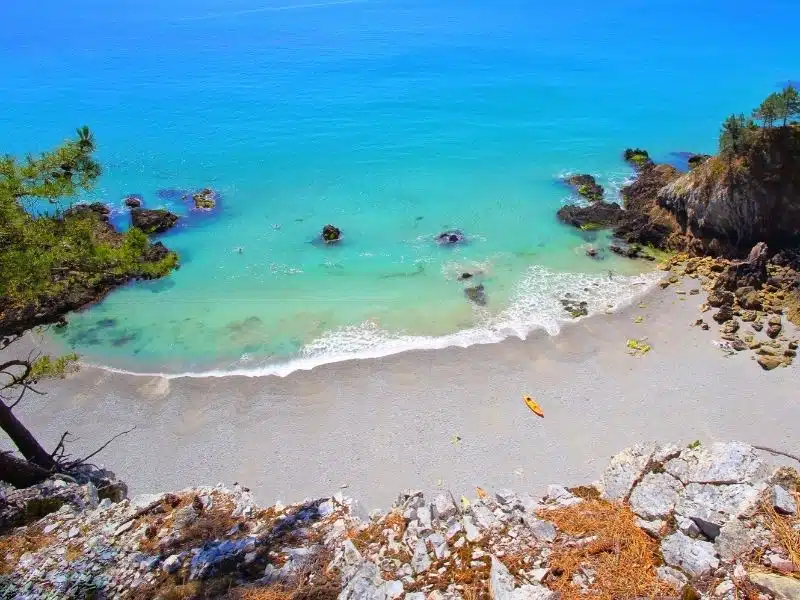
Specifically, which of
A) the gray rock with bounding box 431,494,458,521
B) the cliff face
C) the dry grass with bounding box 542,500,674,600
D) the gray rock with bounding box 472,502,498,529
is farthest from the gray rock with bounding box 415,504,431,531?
the cliff face

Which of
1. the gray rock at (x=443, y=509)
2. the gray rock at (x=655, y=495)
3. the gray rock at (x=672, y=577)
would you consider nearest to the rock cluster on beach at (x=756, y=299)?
the gray rock at (x=655, y=495)

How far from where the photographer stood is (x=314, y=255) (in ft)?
112

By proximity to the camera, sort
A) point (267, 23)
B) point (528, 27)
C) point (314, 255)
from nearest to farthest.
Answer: point (314, 255), point (528, 27), point (267, 23)

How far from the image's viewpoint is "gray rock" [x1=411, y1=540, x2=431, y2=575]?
10.4 metres

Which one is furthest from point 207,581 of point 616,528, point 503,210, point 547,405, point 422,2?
point 422,2

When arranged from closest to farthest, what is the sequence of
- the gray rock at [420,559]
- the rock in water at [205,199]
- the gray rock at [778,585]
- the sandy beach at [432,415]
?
the gray rock at [778,585] → the gray rock at [420,559] → the sandy beach at [432,415] → the rock in water at [205,199]

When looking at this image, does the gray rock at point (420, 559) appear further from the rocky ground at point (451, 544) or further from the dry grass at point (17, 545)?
the dry grass at point (17, 545)

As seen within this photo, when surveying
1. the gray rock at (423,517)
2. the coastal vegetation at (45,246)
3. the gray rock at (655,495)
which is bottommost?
the gray rock at (423,517)

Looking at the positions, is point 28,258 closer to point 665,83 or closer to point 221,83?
point 221,83

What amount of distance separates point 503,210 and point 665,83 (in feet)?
125

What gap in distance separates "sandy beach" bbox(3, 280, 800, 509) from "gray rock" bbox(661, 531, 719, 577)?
321 inches

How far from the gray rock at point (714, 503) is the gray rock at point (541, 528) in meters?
2.68

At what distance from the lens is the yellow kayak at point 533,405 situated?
21173mm

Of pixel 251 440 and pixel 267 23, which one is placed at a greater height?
pixel 267 23
